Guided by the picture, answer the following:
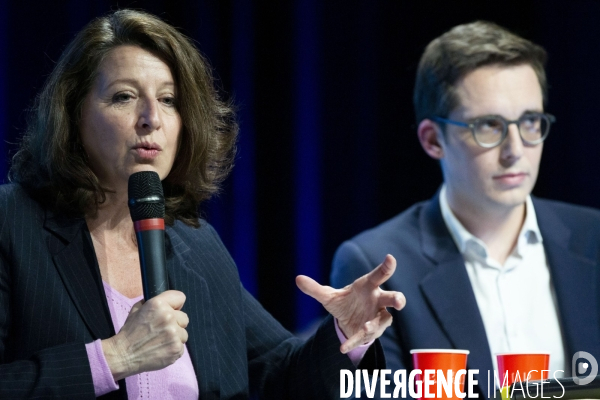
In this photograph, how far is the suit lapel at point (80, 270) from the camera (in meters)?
1.75

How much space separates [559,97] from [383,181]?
37.9 inches

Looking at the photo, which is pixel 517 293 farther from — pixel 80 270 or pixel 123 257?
pixel 80 270

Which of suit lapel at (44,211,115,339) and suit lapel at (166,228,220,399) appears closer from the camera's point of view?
suit lapel at (44,211,115,339)

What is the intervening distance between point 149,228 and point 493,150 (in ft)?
4.99

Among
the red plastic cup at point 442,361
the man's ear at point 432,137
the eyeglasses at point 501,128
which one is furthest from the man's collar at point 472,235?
the red plastic cup at point 442,361

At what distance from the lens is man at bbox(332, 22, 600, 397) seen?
2.57 meters

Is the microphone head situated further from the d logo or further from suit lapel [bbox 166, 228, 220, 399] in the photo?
the d logo

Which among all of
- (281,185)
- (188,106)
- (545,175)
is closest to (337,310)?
(188,106)

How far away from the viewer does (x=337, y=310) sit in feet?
5.95

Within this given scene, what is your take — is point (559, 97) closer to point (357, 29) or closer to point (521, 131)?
point (357, 29)

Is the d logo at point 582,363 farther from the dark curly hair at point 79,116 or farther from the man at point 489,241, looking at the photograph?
the dark curly hair at point 79,116

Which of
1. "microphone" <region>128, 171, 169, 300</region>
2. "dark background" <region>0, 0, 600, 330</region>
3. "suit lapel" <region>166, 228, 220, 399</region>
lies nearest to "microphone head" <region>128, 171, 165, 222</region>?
"microphone" <region>128, 171, 169, 300</region>

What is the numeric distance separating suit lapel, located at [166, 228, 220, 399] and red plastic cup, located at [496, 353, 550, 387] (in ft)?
2.23

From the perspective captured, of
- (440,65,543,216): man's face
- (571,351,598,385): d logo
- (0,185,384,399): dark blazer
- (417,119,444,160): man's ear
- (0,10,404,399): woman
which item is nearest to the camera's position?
(0,185,384,399): dark blazer
